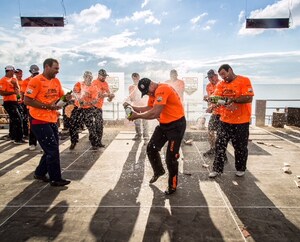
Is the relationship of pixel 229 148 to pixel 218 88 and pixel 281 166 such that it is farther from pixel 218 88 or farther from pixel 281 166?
pixel 218 88

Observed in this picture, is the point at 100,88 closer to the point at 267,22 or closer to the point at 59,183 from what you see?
the point at 59,183

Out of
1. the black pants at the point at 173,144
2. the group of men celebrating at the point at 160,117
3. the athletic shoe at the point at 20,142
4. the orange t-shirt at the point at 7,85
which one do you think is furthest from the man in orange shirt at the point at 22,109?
the black pants at the point at 173,144

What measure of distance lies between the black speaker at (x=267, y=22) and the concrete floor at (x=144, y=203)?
5809 mm

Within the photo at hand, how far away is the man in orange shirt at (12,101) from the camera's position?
831 cm

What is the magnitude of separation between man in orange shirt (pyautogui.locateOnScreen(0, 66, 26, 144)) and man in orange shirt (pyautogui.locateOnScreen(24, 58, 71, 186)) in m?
4.16

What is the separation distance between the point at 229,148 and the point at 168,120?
4074 mm

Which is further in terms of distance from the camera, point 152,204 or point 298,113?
point 298,113

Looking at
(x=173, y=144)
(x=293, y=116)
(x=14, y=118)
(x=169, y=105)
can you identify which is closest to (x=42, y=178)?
(x=173, y=144)

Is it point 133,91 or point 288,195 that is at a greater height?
point 133,91

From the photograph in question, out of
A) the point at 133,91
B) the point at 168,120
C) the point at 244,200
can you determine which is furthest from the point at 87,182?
the point at 133,91

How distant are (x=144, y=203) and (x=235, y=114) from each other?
240 centimetres

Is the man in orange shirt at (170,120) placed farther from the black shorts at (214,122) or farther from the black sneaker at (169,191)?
the black shorts at (214,122)

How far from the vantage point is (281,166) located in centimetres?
617

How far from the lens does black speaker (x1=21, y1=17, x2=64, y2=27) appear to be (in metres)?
10.3
